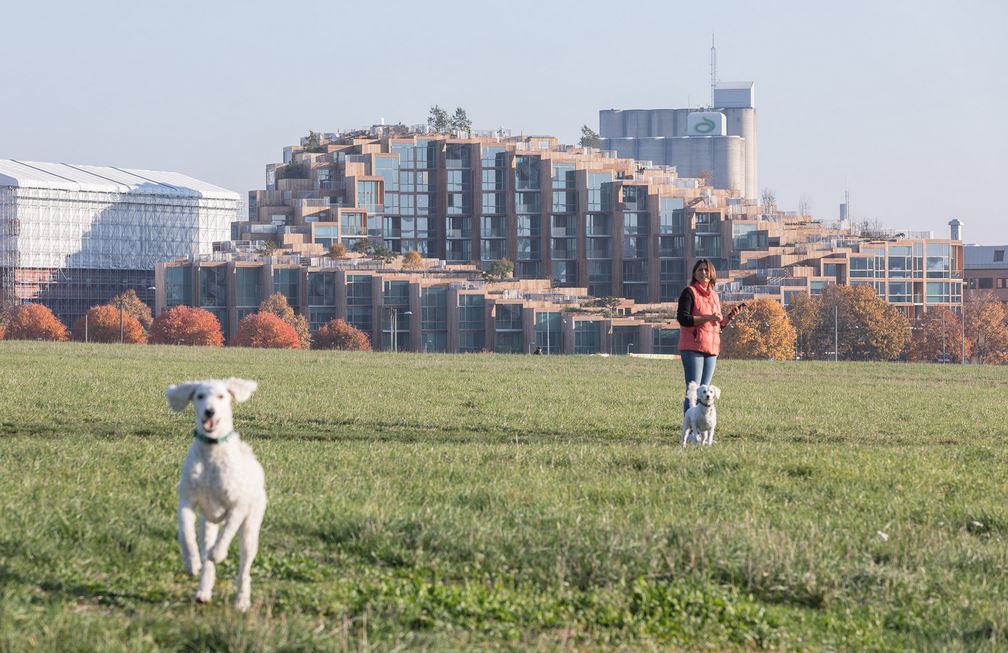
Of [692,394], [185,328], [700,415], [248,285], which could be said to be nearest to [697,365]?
[692,394]

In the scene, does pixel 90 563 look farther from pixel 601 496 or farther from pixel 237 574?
pixel 601 496

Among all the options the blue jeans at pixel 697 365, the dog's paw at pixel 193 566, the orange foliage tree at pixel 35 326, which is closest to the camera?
the dog's paw at pixel 193 566

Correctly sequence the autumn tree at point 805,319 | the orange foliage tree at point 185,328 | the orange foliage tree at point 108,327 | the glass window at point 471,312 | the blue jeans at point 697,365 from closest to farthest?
the blue jeans at point 697,365 → the orange foliage tree at point 185,328 → the autumn tree at point 805,319 → the glass window at point 471,312 → the orange foliage tree at point 108,327

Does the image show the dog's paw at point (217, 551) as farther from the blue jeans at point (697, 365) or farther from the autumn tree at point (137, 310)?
the autumn tree at point (137, 310)

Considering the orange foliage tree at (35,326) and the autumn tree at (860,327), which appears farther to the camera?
the orange foliage tree at (35,326)

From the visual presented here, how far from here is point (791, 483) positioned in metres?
14.8

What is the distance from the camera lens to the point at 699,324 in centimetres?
2019

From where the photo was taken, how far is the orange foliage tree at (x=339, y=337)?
15250cm

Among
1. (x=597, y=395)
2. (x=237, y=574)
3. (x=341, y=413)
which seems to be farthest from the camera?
(x=597, y=395)

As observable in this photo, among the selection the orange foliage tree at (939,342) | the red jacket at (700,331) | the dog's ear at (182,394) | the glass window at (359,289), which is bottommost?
the orange foliage tree at (939,342)

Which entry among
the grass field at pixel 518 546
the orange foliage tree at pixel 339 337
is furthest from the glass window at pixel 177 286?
the grass field at pixel 518 546

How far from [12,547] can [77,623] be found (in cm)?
189

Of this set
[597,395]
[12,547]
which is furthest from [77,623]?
[597,395]

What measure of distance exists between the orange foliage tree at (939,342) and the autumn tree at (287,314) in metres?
63.5
